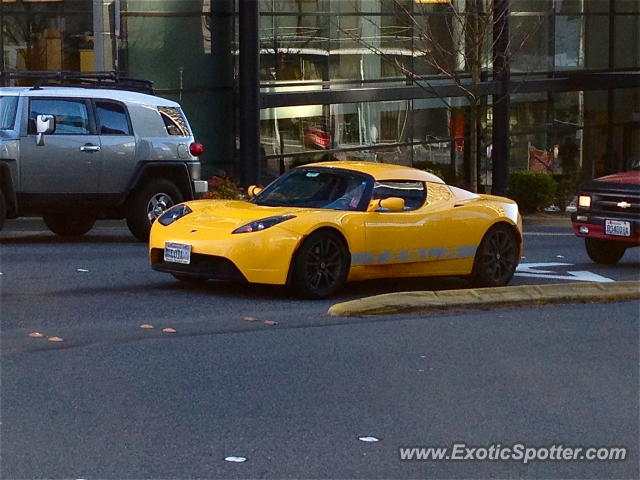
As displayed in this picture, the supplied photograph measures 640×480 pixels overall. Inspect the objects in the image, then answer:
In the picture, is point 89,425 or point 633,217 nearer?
point 89,425

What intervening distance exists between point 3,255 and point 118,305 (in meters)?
4.40

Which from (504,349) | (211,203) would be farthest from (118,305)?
(504,349)

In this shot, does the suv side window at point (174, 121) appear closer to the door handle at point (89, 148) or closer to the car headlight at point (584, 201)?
the door handle at point (89, 148)

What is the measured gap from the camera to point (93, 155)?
58.5ft

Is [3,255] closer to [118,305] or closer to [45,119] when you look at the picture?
[45,119]

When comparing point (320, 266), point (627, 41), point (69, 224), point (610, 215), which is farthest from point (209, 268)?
point (627, 41)

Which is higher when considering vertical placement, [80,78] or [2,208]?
[80,78]

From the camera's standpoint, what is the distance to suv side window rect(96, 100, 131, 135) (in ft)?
59.2

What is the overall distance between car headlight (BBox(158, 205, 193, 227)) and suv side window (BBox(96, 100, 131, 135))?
4.67m

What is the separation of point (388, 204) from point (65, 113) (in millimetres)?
6226

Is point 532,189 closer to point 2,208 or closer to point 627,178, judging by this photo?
point 627,178

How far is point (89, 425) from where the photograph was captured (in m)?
7.57

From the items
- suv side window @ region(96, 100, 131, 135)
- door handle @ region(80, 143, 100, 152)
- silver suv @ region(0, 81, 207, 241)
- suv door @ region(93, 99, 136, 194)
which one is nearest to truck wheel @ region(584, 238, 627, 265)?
silver suv @ region(0, 81, 207, 241)

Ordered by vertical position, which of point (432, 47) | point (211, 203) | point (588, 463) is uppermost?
point (432, 47)
